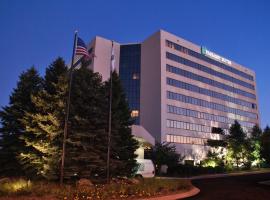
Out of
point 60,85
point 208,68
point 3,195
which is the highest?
point 208,68

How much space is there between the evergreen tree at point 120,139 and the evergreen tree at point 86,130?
4.80 feet

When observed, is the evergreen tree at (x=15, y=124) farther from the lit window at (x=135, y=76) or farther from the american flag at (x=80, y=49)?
the lit window at (x=135, y=76)

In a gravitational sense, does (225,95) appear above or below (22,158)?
above

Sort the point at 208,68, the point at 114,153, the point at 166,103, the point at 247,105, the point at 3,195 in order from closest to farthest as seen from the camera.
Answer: the point at 3,195
the point at 114,153
the point at 166,103
the point at 208,68
the point at 247,105

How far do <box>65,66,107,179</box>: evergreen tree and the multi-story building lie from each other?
42.6m

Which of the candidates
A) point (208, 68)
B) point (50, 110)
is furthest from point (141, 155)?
point (208, 68)

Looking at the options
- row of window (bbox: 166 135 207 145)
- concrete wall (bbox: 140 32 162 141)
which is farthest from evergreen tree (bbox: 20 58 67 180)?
row of window (bbox: 166 135 207 145)

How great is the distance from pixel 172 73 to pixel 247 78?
134 feet

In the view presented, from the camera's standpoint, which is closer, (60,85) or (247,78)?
(60,85)

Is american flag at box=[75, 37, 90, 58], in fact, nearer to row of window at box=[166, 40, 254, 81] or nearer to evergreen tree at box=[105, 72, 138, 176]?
evergreen tree at box=[105, 72, 138, 176]

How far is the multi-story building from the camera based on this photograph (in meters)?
70.9

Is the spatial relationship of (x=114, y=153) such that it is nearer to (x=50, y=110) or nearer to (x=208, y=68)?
(x=50, y=110)

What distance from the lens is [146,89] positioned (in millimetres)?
76125

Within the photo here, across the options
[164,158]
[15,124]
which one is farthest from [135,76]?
[15,124]
